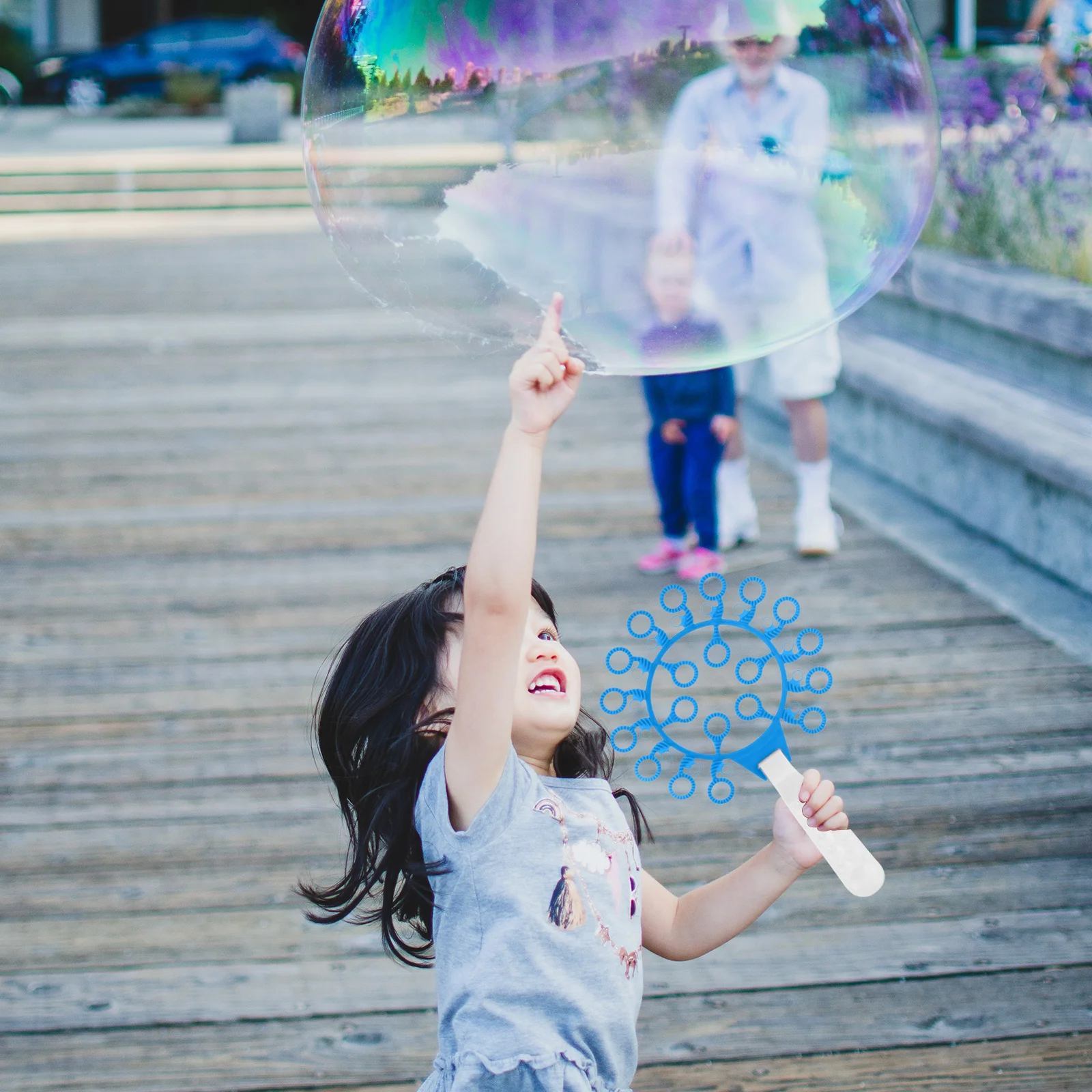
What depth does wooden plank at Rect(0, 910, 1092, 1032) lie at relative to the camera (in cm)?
226

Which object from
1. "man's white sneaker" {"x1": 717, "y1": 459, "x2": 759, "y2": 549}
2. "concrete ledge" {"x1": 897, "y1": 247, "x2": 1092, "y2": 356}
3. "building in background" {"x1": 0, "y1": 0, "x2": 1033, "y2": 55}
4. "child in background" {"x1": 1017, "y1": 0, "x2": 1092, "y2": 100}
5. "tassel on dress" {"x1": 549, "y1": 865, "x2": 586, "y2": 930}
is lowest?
"man's white sneaker" {"x1": 717, "y1": 459, "x2": 759, "y2": 549}

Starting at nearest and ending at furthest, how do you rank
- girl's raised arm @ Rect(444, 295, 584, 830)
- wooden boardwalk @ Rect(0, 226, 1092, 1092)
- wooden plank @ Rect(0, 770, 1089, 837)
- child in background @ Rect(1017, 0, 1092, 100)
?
girl's raised arm @ Rect(444, 295, 584, 830), wooden boardwalk @ Rect(0, 226, 1092, 1092), wooden plank @ Rect(0, 770, 1089, 837), child in background @ Rect(1017, 0, 1092, 100)

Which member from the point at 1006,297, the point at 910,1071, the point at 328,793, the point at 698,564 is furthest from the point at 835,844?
the point at 1006,297

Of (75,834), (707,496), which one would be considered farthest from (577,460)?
(75,834)

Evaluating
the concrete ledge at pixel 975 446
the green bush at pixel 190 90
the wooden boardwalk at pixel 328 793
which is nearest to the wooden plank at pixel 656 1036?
the wooden boardwalk at pixel 328 793

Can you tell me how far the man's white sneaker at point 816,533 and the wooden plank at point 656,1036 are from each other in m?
2.14

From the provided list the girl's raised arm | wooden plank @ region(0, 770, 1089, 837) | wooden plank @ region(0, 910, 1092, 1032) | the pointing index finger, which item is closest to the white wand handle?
the girl's raised arm

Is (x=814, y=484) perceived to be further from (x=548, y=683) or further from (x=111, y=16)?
(x=111, y=16)

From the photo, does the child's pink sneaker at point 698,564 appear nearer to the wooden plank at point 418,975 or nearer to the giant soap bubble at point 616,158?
the wooden plank at point 418,975

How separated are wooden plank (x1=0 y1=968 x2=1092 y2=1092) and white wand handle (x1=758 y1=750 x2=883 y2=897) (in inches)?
29.4

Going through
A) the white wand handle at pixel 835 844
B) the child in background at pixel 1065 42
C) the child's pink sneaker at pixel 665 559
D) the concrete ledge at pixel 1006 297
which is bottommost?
the child's pink sneaker at pixel 665 559

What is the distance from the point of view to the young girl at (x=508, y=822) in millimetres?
1384

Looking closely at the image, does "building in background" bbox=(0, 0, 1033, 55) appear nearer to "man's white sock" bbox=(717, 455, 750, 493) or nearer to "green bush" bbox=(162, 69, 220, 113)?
"green bush" bbox=(162, 69, 220, 113)

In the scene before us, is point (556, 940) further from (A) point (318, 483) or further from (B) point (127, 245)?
(B) point (127, 245)
